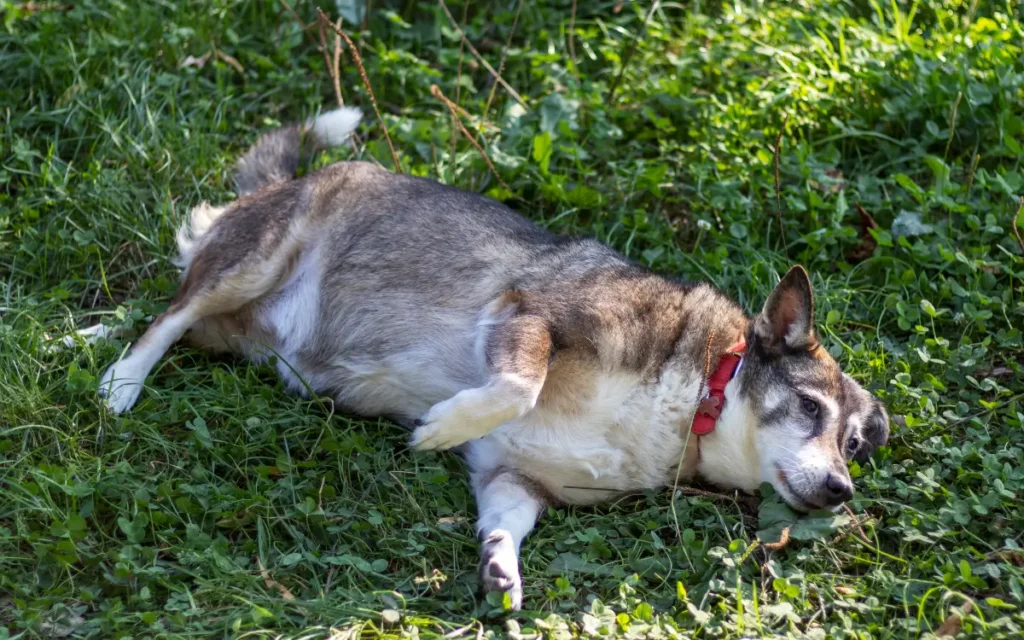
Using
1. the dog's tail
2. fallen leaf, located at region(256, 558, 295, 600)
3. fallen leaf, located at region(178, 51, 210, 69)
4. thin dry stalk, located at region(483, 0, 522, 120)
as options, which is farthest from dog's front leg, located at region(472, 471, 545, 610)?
fallen leaf, located at region(178, 51, 210, 69)

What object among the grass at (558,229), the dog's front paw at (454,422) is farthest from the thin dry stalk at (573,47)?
the dog's front paw at (454,422)

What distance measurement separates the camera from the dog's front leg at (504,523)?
353cm

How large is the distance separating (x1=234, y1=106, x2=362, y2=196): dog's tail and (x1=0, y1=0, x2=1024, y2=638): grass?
17 centimetres

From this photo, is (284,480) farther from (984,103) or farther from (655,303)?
(984,103)

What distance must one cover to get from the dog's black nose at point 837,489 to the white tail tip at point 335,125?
3066mm

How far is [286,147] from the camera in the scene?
17.9ft

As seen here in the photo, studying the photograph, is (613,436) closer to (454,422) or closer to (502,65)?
(454,422)

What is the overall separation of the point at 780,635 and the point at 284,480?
5.99 feet

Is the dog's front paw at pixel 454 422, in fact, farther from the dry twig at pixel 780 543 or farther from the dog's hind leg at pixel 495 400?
the dry twig at pixel 780 543

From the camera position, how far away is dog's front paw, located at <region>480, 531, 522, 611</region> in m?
3.50

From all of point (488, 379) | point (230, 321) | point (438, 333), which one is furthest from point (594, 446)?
point (230, 321)

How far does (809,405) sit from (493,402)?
4.00 ft

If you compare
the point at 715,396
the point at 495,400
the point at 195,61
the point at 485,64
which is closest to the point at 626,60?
the point at 485,64

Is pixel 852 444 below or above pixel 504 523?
above
